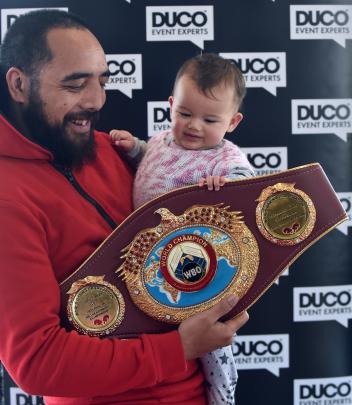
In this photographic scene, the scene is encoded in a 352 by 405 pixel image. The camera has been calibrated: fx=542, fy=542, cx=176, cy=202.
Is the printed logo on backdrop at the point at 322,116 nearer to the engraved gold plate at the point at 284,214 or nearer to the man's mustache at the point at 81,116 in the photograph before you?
the engraved gold plate at the point at 284,214

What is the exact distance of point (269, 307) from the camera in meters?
2.39

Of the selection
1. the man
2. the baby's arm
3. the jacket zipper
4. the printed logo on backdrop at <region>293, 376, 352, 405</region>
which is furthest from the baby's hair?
the printed logo on backdrop at <region>293, 376, 352, 405</region>

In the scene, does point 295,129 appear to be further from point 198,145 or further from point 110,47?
point 198,145

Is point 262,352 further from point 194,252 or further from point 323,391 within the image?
point 194,252

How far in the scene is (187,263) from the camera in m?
1.17

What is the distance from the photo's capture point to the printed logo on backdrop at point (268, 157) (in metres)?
2.34

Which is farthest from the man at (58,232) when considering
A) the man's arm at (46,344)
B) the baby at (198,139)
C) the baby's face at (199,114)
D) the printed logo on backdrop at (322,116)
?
the printed logo on backdrop at (322,116)

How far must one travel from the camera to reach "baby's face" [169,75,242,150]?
56.3 inches

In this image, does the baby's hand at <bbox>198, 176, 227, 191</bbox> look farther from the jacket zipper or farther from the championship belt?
the jacket zipper

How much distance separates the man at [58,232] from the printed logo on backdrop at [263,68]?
3.96 ft

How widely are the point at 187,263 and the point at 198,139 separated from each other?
425 mm

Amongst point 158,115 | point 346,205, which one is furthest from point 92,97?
point 346,205

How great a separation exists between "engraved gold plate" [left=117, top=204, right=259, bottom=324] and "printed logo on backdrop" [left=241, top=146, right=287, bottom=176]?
3.87 ft

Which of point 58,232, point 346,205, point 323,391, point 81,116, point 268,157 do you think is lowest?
point 323,391
